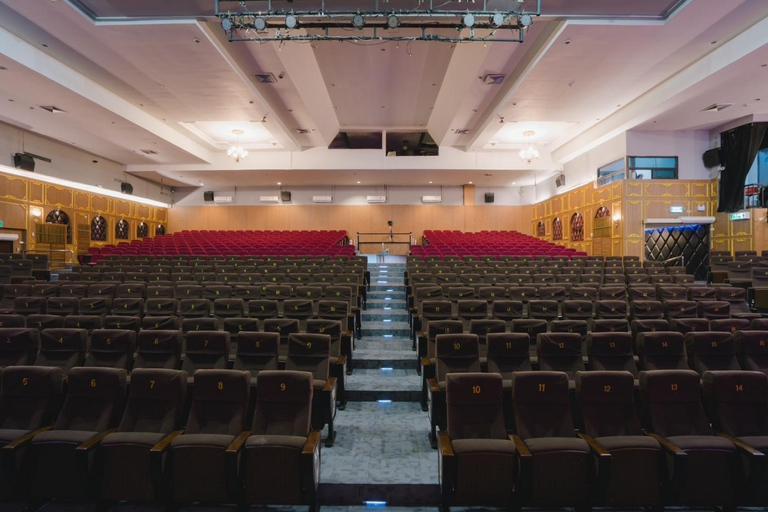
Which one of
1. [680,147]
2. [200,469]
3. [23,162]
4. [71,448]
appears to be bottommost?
[200,469]

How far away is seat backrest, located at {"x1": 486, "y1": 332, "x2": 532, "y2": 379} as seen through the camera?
3.54 m

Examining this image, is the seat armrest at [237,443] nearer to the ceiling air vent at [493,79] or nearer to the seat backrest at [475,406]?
the seat backrest at [475,406]

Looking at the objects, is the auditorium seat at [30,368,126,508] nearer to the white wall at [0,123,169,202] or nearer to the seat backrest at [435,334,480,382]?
the seat backrest at [435,334,480,382]

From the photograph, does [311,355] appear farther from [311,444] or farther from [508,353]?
[508,353]

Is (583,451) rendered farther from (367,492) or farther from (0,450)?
(0,450)

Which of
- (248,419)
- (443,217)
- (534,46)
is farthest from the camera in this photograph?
(443,217)

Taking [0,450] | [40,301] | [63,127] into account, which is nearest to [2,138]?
[63,127]

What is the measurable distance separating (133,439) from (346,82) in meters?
9.95

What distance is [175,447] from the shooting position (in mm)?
2520

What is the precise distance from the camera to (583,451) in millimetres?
2479

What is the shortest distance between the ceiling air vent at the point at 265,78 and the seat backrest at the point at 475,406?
8.63 m

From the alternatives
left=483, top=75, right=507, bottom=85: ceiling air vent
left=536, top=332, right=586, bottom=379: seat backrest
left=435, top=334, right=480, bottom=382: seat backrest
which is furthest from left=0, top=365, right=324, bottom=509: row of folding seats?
left=483, top=75, right=507, bottom=85: ceiling air vent

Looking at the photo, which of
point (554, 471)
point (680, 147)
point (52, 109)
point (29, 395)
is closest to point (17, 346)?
point (29, 395)

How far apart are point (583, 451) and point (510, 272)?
5339 millimetres
